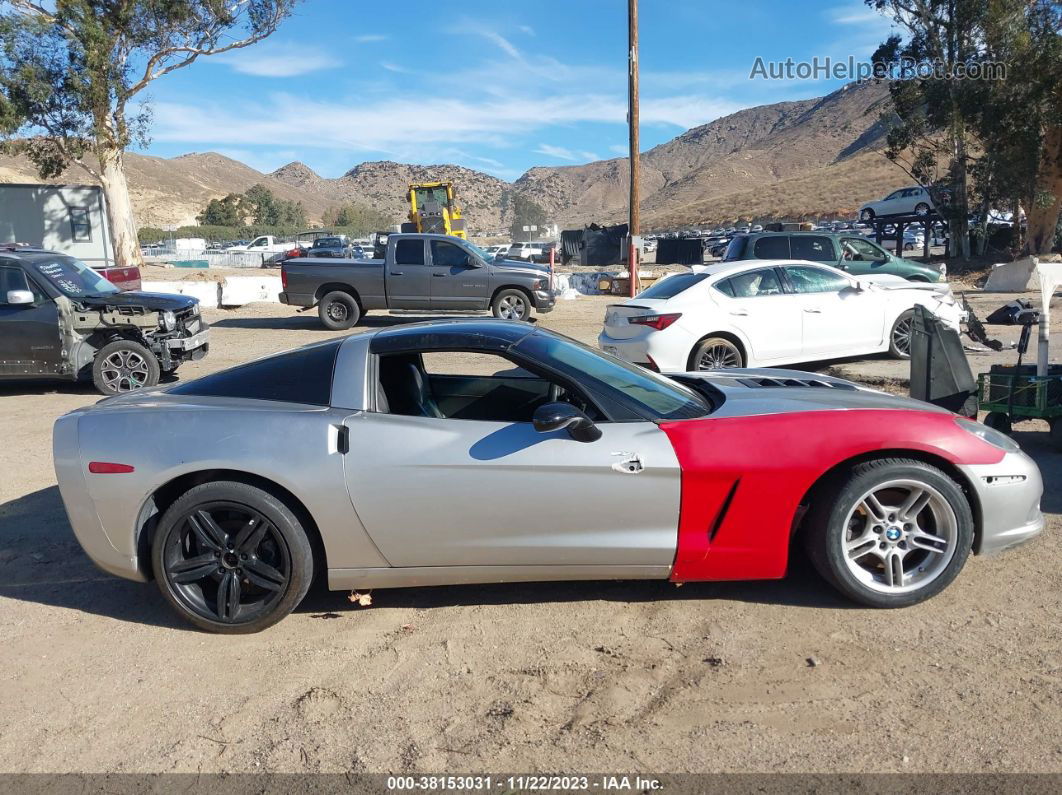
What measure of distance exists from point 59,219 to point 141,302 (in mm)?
21471

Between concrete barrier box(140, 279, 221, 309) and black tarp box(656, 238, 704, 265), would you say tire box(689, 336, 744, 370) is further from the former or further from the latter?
black tarp box(656, 238, 704, 265)

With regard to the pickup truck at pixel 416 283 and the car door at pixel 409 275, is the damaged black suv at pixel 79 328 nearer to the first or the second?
the pickup truck at pixel 416 283

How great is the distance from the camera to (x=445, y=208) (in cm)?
3362

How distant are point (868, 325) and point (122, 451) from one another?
9001 mm

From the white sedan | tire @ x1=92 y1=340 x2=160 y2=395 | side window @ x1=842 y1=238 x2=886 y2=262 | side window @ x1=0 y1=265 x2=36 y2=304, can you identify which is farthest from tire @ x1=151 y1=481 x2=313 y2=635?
side window @ x1=842 y1=238 x2=886 y2=262

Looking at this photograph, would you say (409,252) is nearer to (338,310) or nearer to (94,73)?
(338,310)

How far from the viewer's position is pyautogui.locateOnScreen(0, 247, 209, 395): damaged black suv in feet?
33.1

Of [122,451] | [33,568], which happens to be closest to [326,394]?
[122,451]

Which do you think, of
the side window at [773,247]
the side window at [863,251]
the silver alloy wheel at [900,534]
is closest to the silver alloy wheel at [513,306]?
the side window at [773,247]

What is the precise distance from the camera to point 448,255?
1728 centimetres

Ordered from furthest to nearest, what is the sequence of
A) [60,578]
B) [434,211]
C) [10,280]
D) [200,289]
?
1. [434,211]
2. [200,289]
3. [10,280]
4. [60,578]

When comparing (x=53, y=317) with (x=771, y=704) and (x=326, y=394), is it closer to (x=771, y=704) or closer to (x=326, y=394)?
(x=326, y=394)

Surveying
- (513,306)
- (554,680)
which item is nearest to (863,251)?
(513,306)

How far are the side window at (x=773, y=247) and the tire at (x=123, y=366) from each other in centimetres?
1057
